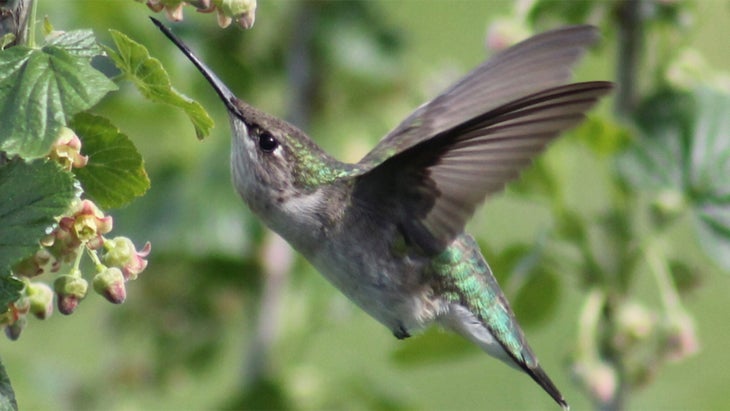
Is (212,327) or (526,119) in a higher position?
(526,119)

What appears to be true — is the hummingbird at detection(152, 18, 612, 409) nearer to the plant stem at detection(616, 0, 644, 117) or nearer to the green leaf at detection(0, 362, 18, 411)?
the green leaf at detection(0, 362, 18, 411)

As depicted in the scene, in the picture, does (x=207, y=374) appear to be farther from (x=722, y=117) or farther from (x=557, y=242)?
(x=722, y=117)

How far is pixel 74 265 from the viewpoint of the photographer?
201 centimetres

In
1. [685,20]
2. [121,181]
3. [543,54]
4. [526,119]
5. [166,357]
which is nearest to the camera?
[121,181]

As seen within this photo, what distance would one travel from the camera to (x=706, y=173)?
3721 millimetres

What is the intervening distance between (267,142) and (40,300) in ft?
2.55

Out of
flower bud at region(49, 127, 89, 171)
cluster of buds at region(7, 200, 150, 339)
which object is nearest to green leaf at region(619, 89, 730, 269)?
cluster of buds at region(7, 200, 150, 339)

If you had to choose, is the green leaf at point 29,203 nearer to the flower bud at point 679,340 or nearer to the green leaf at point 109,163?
the green leaf at point 109,163

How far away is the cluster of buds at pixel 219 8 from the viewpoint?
1.96m

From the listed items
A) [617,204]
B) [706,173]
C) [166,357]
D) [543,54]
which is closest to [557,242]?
[617,204]

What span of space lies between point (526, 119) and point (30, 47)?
0.96 meters

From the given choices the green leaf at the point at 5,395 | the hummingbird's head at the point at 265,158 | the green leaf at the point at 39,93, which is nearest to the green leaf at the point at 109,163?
the green leaf at the point at 39,93

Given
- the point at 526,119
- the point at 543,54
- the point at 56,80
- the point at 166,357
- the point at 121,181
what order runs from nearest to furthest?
1. the point at 56,80
2. the point at 121,181
3. the point at 526,119
4. the point at 543,54
5. the point at 166,357

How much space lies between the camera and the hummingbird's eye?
2690 mm
